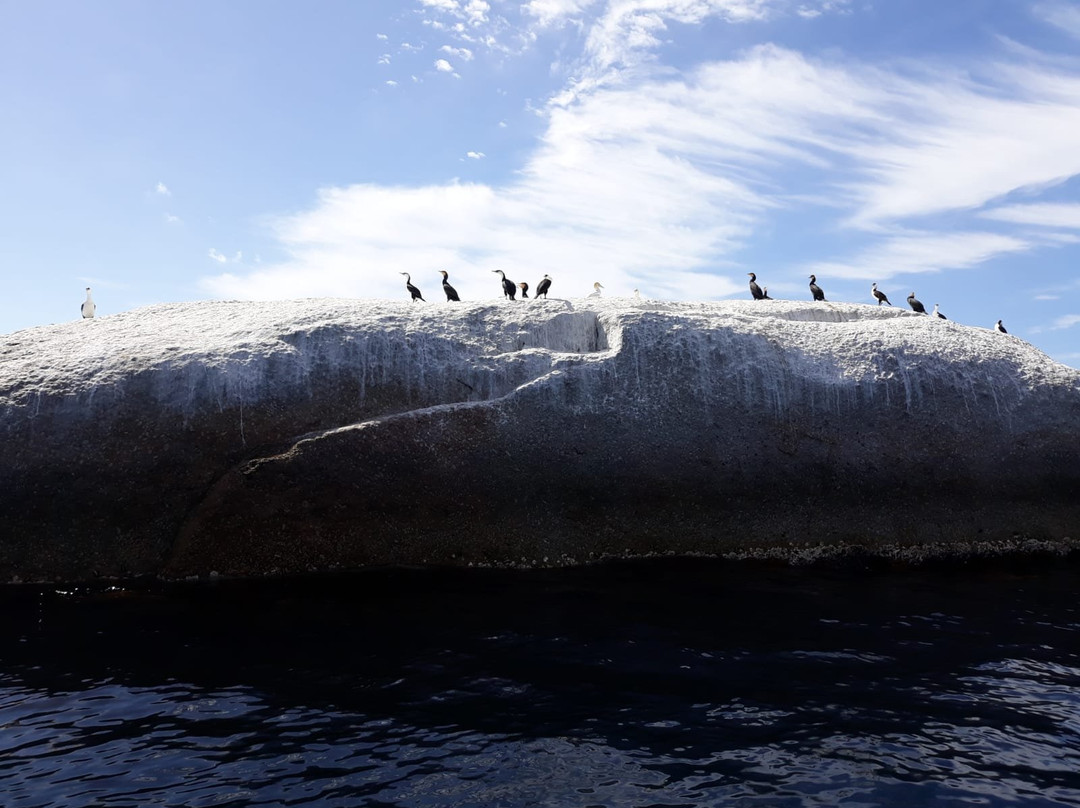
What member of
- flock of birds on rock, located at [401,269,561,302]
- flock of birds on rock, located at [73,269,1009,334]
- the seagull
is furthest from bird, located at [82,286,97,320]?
the seagull

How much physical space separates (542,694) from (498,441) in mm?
6175

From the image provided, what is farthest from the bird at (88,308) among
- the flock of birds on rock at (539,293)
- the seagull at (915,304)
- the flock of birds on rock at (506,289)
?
the seagull at (915,304)

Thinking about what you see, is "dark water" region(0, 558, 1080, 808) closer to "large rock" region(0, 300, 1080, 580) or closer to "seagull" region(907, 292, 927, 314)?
"large rock" region(0, 300, 1080, 580)

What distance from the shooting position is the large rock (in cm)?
1376

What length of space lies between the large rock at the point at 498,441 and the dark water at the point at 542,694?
1.18m

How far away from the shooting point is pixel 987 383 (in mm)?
16156

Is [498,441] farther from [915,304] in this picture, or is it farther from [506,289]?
[915,304]

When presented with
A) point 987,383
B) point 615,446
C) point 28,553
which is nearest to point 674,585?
point 615,446

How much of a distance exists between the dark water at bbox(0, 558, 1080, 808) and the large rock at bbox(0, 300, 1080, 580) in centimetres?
118

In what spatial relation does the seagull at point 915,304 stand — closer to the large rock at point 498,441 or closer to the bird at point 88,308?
the large rock at point 498,441

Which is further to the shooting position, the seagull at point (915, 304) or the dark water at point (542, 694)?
the seagull at point (915, 304)

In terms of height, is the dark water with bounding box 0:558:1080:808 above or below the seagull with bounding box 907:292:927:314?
below

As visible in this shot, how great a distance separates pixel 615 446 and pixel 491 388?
256cm

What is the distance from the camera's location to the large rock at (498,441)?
13758 mm
